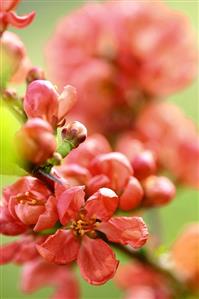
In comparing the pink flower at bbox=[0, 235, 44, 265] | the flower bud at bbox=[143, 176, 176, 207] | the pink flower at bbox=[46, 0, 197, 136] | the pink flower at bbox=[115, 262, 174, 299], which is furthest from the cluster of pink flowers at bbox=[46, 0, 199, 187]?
the pink flower at bbox=[0, 235, 44, 265]

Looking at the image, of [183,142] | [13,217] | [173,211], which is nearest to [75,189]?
[13,217]

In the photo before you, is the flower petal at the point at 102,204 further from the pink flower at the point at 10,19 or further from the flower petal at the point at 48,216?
the pink flower at the point at 10,19

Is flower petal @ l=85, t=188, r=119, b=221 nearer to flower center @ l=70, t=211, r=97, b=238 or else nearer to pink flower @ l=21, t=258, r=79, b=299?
flower center @ l=70, t=211, r=97, b=238

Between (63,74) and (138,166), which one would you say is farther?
(63,74)

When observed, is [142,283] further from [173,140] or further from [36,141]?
[36,141]

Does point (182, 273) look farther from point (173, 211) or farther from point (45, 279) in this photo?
point (173, 211)
